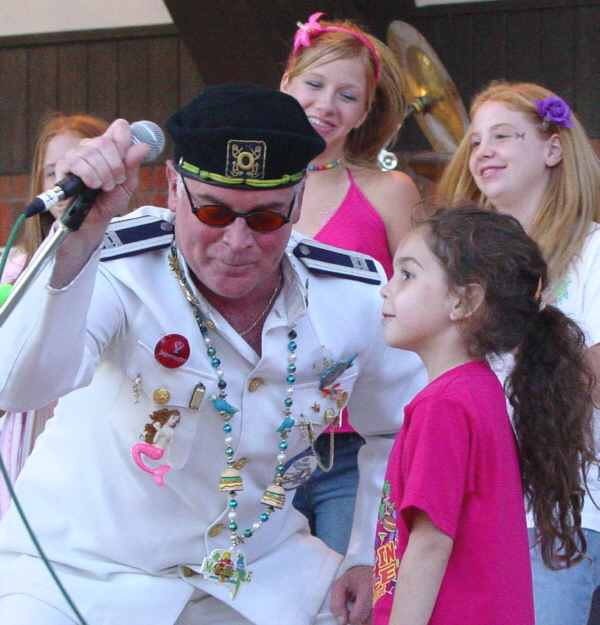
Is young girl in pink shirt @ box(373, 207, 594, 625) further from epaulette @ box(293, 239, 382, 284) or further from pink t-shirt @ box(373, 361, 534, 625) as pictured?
epaulette @ box(293, 239, 382, 284)

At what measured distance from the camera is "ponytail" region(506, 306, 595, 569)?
2.97 metres

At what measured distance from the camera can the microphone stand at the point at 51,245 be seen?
2.19 metres

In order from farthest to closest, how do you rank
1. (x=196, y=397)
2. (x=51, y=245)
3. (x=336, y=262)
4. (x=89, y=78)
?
(x=89, y=78)
(x=336, y=262)
(x=196, y=397)
(x=51, y=245)

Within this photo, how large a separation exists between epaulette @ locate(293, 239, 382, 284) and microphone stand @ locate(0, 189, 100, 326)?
0.88 metres

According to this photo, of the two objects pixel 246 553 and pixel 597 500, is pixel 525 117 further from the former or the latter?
pixel 246 553

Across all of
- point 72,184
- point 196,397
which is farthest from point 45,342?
point 196,397

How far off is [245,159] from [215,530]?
2.41ft

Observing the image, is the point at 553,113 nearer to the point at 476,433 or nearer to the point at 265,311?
the point at 265,311

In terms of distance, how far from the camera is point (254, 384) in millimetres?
3053

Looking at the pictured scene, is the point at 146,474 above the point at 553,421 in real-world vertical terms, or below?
below

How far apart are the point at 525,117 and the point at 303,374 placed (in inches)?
49.9

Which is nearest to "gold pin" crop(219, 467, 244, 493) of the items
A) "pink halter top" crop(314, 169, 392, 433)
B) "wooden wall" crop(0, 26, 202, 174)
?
"pink halter top" crop(314, 169, 392, 433)

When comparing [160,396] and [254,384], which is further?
[254,384]

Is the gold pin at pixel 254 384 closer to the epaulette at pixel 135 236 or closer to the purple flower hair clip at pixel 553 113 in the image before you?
the epaulette at pixel 135 236
